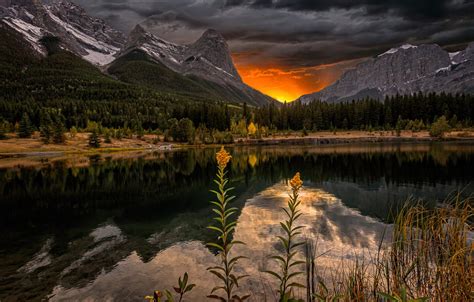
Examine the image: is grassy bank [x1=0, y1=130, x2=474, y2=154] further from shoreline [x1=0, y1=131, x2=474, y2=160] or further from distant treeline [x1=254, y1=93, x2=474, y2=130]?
distant treeline [x1=254, y1=93, x2=474, y2=130]

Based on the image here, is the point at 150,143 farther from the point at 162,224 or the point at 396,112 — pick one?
the point at 162,224

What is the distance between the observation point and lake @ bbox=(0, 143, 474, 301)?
16922mm

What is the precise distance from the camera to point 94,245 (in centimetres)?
2345

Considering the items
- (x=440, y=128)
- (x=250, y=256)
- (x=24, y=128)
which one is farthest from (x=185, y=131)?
(x=250, y=256)

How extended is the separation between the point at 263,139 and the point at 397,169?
115 meters

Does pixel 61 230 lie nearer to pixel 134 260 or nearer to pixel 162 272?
pixel 134 260

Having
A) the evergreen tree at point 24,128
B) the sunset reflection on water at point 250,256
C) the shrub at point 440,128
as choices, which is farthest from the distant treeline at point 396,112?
the sunset reflection on water at point 250,256

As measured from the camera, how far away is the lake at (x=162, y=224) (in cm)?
1692

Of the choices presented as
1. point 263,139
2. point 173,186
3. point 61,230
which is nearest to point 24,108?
point 263,139

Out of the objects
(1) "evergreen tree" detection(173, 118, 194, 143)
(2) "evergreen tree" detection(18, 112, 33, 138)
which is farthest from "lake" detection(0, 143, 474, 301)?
(1) "evergreen tree" detection(173, 118, 194, 143)

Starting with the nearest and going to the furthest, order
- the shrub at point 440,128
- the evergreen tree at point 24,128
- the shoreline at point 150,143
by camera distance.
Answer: the shoreline at point 150,143, the evergreen tree at point 24,128, the shrub at point 440,128

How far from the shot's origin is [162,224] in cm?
2905

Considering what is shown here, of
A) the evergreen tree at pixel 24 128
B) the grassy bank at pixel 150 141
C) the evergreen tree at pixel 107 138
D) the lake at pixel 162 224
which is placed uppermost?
the evergreen tree at pixel 24 128

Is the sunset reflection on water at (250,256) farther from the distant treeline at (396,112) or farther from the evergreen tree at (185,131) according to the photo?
the distant treeline at (396,112)
